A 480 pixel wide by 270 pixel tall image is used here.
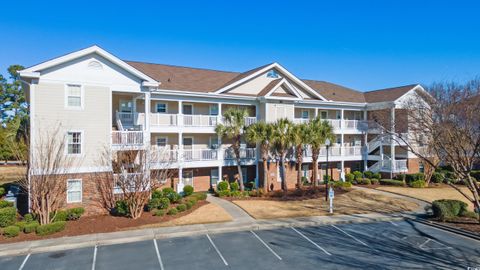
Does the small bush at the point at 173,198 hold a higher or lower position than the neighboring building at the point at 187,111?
lower

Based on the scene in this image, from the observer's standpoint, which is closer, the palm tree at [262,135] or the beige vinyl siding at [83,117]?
the beige vinyl siding at [83,117]

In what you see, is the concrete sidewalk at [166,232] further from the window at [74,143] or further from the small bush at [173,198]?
the window at [74,143]

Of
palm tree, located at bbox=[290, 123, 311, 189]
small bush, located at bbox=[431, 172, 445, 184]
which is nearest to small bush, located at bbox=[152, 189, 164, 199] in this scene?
palm tree, located at bbox=[290, 123, 311, 189]

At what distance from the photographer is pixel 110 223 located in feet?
57.2

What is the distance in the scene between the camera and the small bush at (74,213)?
17.8 metres

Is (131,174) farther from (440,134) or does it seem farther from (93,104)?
(440,134)

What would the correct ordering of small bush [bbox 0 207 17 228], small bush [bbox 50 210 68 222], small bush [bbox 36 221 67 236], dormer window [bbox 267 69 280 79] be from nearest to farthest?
small bush [bbox 36 221 67 236] → small bush [bbox 0 207 17 228] → small bush [bbox 50 210 68 222] → dormer window [bbox 267 69 280 79]

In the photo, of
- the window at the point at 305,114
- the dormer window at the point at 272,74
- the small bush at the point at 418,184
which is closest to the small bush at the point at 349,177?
the small bush at the point at 418,184

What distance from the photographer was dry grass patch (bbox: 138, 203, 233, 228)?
17.6 metres

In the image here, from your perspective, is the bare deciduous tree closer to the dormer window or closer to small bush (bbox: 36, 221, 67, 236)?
small bush (bbox: 36, 221, 67, 236)

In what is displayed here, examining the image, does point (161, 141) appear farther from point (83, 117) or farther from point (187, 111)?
point (83, 117)

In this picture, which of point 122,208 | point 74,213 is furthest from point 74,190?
point 122,208

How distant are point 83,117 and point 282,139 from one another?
1431cm

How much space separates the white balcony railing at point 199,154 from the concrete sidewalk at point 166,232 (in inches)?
344
